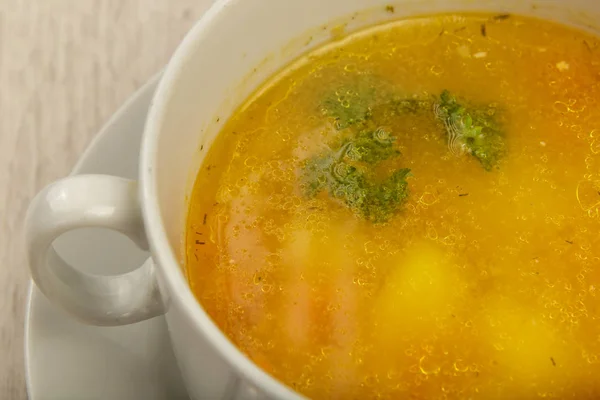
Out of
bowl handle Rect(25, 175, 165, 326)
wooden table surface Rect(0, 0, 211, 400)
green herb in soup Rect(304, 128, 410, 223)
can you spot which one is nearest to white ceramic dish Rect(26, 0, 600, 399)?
bowl handle Rect(25, 175, 165, 326)

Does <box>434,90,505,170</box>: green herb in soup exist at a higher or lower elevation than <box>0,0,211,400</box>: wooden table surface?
higher

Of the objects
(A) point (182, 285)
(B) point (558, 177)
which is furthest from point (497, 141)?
(A) point (182, 285)

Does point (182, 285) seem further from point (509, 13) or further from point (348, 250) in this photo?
point (509, 13)

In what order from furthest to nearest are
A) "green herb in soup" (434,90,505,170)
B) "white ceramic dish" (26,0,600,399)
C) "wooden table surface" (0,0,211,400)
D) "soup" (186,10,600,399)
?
"wooden table surface" (0,0,211,400) → "green herb in soup" (434,90,505,170) → "soup" (186,10,600,399) → "white ceramic dish" (26,0,600,399)

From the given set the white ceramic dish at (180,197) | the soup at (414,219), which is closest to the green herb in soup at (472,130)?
the soup at (414,219)

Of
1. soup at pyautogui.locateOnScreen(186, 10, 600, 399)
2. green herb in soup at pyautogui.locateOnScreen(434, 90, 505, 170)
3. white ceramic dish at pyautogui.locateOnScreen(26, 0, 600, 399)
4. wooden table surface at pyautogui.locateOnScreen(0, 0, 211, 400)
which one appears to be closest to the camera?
white ceramic dish at pyautogui.locateOnScreen(26, 0, 600, 399)

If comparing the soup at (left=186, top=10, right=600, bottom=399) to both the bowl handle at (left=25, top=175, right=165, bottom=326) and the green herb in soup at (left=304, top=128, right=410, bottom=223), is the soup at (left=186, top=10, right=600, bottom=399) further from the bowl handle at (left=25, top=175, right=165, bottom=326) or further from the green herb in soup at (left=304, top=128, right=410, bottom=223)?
the bowl handle at (left=25, top=175, right=165, bottom=326)
